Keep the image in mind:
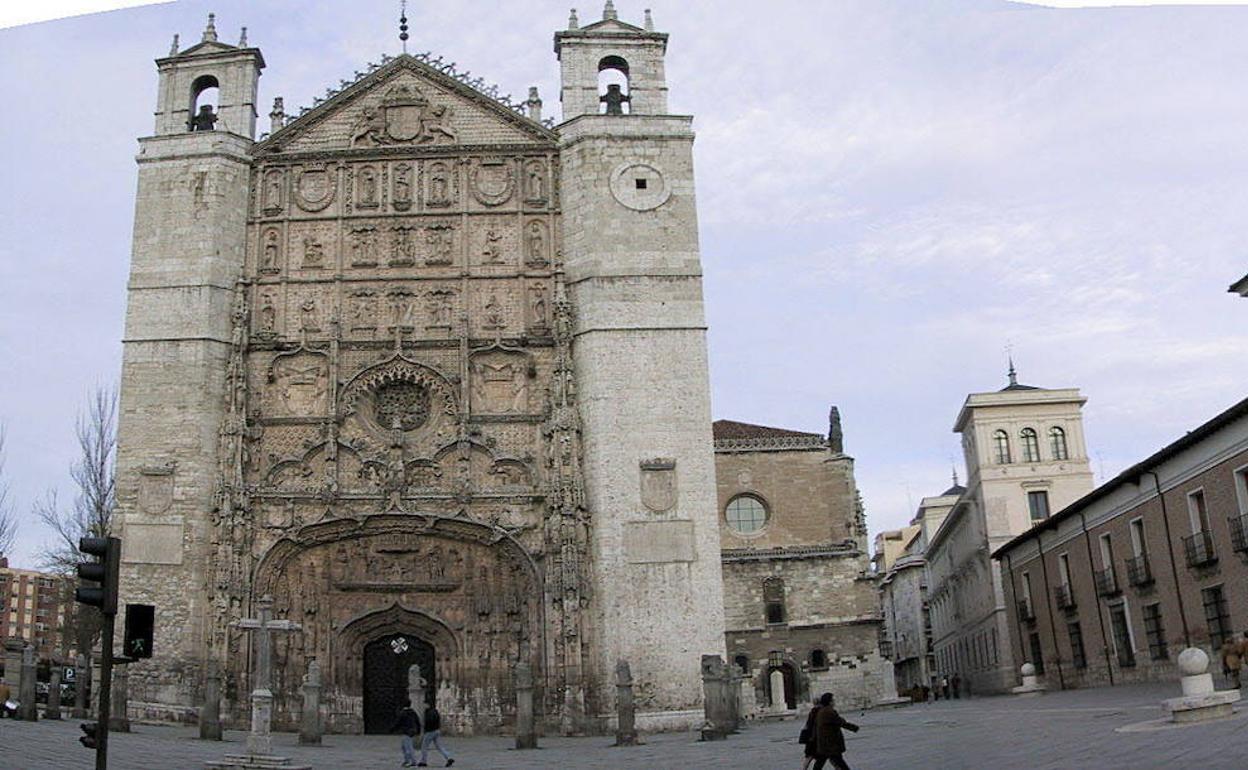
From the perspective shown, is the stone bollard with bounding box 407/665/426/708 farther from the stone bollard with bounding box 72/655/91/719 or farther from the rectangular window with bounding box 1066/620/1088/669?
the rectangular window with bounding box 1066/620/1088/669

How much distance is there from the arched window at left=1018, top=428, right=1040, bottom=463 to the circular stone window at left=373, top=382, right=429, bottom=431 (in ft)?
87.8

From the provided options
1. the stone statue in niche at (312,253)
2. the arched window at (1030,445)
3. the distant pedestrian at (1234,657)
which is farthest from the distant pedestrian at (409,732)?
the arched window at (1030,445)

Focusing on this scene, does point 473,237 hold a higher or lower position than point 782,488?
higher

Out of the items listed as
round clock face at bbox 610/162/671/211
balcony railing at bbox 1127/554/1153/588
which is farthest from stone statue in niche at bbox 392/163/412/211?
balcony railing at bbox 1127/554/1153/588

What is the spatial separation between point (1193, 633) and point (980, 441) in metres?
21.8

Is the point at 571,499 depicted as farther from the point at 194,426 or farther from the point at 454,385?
the point at 194,426

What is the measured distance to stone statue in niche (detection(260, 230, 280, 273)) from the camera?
29.0m

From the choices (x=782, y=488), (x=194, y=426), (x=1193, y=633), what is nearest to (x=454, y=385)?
(x=194, y=426)

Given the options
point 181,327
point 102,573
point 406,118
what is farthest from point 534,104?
point 102,573

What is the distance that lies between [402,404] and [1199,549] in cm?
1695

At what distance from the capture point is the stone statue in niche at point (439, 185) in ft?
96.8

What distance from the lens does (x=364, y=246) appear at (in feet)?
95.7

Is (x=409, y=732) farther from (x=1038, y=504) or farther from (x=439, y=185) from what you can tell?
(x=1038, y=504)

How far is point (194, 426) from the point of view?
2719cm
